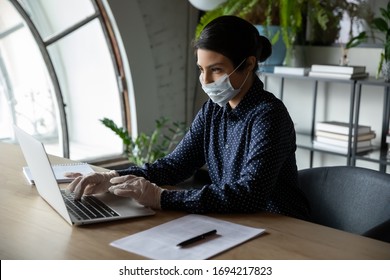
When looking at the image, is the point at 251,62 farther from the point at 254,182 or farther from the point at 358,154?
the point at 358,154

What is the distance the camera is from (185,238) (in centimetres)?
133

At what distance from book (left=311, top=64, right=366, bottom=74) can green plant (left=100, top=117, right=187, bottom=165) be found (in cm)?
109

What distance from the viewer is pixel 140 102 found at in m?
4.14

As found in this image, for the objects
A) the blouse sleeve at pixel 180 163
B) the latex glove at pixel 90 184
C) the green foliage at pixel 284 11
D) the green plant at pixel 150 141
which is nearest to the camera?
the latex glove at pixel 90 184

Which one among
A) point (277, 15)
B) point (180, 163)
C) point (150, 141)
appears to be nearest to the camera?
point (180, 163)

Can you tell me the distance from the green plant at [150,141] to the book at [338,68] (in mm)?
1090

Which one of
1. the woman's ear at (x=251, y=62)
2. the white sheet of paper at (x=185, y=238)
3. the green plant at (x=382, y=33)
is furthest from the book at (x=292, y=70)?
the white sheet of paper at (x=185, y=238)

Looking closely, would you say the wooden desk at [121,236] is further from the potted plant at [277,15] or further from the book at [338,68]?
the potted plant at [277,15]

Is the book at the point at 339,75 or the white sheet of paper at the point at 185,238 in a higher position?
the book at the point at 339,75

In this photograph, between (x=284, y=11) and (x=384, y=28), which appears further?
(x=284, y=11)

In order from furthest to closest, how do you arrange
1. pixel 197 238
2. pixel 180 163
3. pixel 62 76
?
pixel 62 76 < pixel 180 163 < pixel 197 238

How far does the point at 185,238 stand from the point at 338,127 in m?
2.38

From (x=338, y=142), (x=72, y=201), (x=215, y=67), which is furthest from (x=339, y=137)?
(x=72, y=201)

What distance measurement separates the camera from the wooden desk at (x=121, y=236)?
49.4 inches
